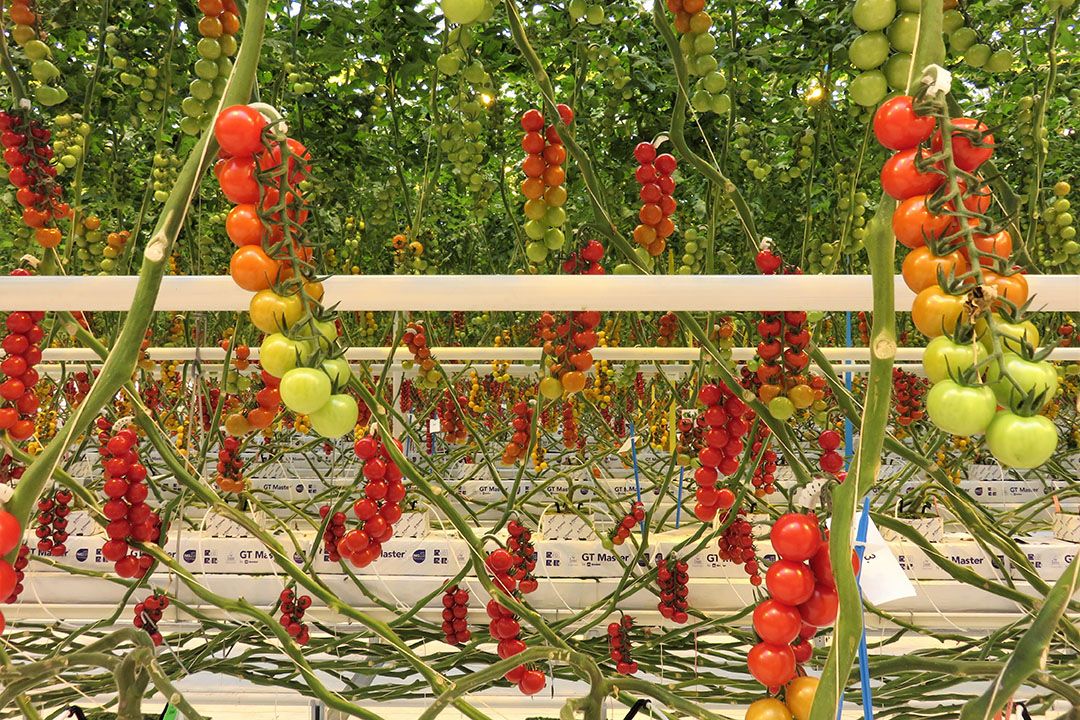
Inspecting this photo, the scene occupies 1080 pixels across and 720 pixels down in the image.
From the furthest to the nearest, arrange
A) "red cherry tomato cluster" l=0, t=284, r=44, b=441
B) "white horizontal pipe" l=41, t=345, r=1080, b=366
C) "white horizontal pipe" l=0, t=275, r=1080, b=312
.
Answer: "white horizontal pipe" l=41, t=345, r=1080, b=366
"red cherry tomato cluster" l=0, t=284, r=44, b=441
"white horizontal pipe" l=0, t=275, r=1080, b=312

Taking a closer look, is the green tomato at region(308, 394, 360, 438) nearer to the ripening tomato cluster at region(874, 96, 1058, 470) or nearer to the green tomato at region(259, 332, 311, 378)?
the green tomato at region(259, 332, 311, 378)

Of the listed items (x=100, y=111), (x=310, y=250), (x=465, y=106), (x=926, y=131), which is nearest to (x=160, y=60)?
(x=100, y=111)

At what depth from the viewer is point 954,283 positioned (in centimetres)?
36

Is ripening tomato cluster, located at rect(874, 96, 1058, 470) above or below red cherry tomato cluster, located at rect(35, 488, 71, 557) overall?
above

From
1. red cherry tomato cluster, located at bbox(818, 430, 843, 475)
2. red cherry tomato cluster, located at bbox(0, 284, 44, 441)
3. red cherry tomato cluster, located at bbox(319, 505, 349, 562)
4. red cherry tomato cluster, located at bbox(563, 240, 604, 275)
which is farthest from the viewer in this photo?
red cherry tomato cluster, located at bbox(319, 505, 349, 562)

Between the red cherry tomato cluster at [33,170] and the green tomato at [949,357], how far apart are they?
966 millimetres

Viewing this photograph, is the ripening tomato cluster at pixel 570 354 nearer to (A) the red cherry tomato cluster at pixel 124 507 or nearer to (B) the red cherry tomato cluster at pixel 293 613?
(A) the red cherry tomato cluster at pixel 124 507

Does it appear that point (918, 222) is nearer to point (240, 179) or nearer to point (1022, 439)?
point (1022, 439)

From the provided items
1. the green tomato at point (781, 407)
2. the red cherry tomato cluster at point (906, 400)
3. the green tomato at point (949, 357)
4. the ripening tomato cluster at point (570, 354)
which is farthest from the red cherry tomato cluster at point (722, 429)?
the red cherry tomato cluster at point (906, 400)

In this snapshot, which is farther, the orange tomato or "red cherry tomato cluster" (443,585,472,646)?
"red cherry tomato cluster" (443,585,472,646)

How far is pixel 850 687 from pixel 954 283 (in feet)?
4.79

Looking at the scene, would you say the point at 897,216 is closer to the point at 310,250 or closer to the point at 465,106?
the point at 310,250

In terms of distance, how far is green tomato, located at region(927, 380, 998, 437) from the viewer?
35 cm

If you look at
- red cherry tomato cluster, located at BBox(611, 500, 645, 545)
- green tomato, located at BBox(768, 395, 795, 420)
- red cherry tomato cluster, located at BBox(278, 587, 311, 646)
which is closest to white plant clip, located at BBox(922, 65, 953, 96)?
green tomato, located at BBox(768, 395, 795, 420)
